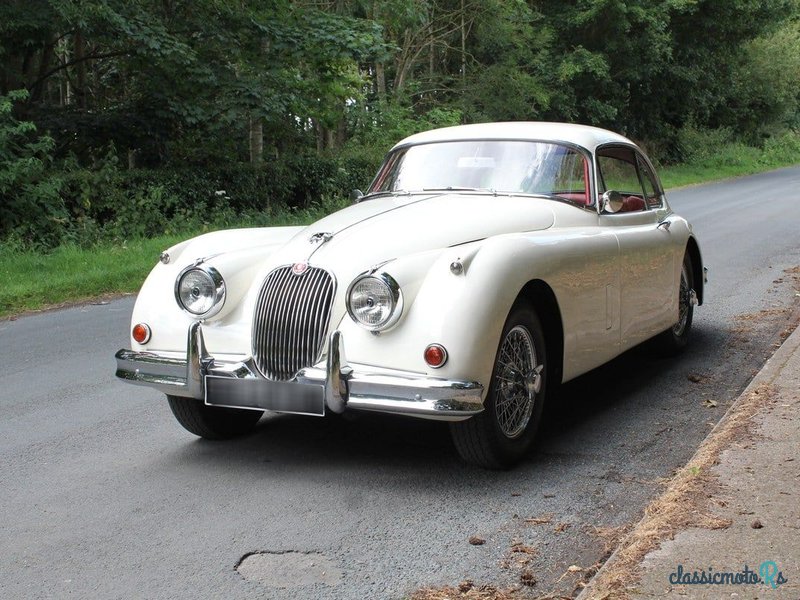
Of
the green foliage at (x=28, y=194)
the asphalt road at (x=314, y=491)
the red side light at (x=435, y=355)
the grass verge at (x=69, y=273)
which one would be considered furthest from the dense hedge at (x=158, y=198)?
the red side light at (x=435, y=355)

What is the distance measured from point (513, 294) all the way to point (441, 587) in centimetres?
165

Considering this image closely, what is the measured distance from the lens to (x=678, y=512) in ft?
12.8

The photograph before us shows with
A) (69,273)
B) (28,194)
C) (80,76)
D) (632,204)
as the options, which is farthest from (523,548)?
(80,76)

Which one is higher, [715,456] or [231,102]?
[231,102]

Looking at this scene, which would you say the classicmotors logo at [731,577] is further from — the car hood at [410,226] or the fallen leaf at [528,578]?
the car hood at [410,226]

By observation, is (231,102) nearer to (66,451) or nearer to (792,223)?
(792,223)

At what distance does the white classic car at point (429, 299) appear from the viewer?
457 cm

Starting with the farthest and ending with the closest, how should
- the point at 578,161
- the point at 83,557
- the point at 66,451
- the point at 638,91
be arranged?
the point at 638,91, the point at 578,161, the point at 66,451, the point at 83,557

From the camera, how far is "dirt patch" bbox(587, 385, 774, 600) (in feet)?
10.9

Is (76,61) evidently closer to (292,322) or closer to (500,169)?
(500,169)

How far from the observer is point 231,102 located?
16.6 m

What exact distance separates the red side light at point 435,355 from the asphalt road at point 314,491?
62 cm

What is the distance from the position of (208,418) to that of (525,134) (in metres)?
2.61

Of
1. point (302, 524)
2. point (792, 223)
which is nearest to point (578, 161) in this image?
point (302, 524)
